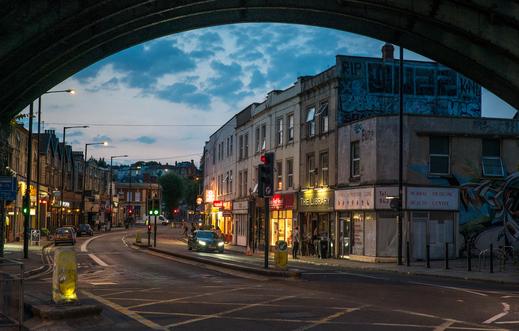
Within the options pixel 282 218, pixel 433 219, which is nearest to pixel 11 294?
pixel 433 219

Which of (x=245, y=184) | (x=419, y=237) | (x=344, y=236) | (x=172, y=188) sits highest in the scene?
(x=172, y=188)

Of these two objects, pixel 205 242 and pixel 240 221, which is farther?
pixel 240 221

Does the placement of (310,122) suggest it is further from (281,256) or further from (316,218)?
(281,256)

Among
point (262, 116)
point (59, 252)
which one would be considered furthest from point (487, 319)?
point (262, 116)

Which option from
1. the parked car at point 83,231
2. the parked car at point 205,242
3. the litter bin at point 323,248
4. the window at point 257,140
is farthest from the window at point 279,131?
the parked car at point 83,231

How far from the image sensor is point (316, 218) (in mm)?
43719

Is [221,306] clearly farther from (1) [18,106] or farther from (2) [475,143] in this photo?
(2) [475,143]

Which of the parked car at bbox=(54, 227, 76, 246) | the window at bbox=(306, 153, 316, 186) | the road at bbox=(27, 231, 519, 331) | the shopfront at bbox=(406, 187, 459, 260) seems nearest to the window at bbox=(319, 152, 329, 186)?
the window at bbox=(306, 153, 316, 186)

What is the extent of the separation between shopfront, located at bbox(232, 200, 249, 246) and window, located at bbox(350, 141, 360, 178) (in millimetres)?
18512

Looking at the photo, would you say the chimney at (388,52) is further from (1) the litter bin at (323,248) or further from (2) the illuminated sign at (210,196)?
(2) the illuminated sign at (210,196)

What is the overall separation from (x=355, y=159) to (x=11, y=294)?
2803 cm

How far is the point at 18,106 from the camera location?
17.3 metres

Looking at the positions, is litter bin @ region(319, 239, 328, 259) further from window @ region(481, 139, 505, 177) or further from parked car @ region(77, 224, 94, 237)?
parked car @ region(77, 224, 94, 237)

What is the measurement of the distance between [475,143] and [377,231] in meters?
7.21
